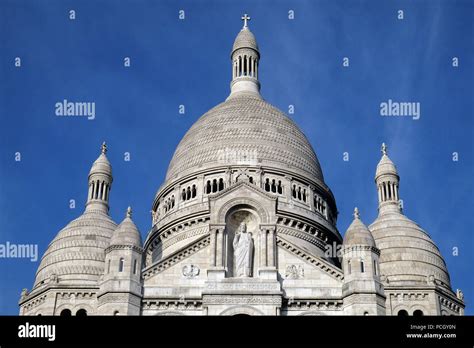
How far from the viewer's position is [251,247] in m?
40.2

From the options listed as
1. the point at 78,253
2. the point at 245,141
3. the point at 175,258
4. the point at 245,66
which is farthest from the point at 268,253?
the point at 245,66

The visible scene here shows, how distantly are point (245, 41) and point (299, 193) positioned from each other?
17.2 metres

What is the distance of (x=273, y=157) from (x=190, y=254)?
1645cm

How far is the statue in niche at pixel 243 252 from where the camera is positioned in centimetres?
3928

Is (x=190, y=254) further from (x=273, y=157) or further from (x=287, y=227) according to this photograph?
(x=273, y=157)

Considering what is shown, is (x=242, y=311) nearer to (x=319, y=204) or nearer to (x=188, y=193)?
(x=188, y=193)

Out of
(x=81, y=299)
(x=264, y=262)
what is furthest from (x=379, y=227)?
(x=81, y=299)

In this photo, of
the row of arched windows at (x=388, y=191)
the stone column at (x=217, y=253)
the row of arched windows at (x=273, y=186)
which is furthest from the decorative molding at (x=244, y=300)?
the row of arched windows at (x=388, y=191)

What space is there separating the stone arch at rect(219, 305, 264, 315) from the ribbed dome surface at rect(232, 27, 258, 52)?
32952 millimetres

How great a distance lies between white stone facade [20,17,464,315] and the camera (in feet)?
126

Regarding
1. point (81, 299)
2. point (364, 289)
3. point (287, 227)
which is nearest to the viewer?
point (364, 289)

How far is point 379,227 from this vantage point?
51875 millimetres

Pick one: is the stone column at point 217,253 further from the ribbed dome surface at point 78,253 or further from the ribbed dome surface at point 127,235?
the ribbed dome surface at point 78,253
